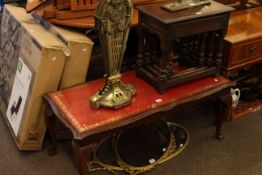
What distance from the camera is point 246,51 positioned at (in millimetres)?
1929

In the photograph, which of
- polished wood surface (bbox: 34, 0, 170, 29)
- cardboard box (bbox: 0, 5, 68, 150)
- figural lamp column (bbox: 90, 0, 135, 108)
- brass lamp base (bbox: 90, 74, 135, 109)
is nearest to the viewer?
figural lamp column (bbox: 90, 0, 135, 108)

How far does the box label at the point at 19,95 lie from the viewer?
1773 millimetres

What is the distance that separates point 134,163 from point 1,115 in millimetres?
895

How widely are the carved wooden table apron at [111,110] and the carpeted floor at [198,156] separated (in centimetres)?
11

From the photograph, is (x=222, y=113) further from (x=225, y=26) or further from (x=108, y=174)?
(x=108, y=174)

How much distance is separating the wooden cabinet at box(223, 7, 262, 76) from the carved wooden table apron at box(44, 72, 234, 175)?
14 cm

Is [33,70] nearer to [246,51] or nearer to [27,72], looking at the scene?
[27,72]

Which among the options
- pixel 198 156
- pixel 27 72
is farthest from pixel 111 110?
pixel 198 156

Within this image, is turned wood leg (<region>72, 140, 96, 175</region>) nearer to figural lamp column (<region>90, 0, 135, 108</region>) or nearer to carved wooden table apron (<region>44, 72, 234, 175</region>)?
carved wooden table apron (<region>44, 72, 234, 175</region>)

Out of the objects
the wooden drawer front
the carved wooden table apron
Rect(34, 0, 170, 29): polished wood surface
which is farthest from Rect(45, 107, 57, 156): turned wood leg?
the wooden drawer front

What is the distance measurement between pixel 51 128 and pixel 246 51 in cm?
112

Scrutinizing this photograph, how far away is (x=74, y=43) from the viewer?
1688 millimetres

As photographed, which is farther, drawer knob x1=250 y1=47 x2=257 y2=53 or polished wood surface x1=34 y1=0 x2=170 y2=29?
drawer knob x1=250 y1=47 x2=257 y2=53

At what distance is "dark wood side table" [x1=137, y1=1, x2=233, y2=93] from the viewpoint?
5.11 feet
